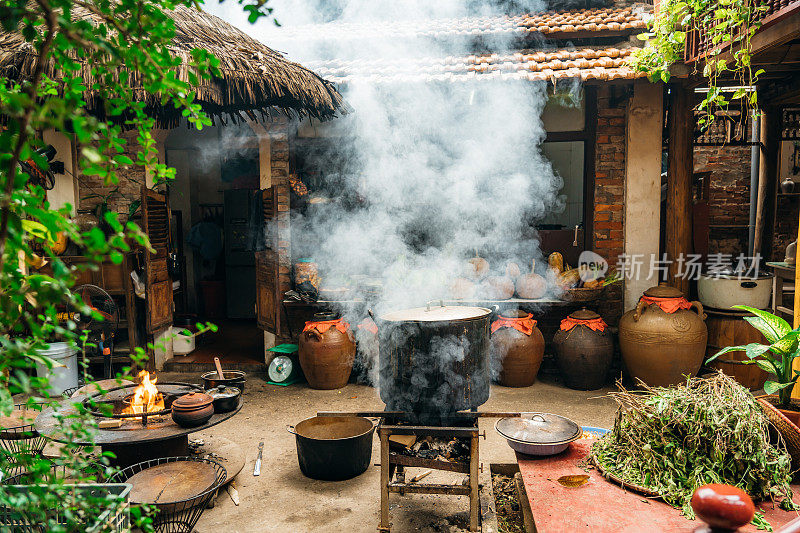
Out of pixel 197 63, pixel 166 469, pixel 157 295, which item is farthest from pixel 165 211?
pixel 197 63

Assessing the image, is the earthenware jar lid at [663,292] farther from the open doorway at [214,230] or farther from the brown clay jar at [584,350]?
the open doorway at [214,230]

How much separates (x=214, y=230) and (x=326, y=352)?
216 inches

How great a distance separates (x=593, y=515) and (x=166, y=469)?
314cm

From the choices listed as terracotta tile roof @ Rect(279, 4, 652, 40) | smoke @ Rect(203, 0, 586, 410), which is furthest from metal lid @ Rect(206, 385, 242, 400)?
terracotta tile roof @ Rect(279, 4, 652, 40)

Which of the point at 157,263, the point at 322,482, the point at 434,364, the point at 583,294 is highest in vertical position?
the point at 157,263

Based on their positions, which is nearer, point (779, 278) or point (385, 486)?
point (385, 486)

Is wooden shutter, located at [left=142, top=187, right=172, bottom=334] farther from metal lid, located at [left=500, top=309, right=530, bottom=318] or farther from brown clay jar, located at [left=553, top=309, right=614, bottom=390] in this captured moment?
brown clay jar, located at [left=553, top=309, right=614, bottom=390]

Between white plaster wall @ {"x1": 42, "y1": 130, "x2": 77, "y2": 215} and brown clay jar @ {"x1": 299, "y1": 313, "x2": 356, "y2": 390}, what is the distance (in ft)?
13.5

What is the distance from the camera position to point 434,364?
426cm

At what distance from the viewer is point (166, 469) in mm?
4188

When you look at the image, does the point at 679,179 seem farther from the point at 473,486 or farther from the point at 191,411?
the point at 191,411

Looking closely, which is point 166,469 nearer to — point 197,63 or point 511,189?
point 197,63

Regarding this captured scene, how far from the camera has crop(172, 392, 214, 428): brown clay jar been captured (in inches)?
174

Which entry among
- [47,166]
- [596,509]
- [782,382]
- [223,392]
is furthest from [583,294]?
[47,166]
